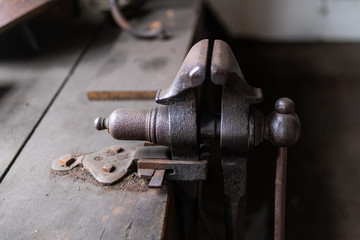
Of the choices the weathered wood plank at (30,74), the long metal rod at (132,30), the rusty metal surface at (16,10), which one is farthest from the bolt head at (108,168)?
the long metal rod at (132,30)

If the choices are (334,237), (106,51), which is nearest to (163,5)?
(106,51)

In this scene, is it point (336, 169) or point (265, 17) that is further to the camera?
point (265, 17)

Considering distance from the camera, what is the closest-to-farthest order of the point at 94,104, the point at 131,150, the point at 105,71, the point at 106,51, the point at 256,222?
the point at 131,150 → the point at 94,104 → the point at 105,71 → the point at 106,51 → the point at 256,222

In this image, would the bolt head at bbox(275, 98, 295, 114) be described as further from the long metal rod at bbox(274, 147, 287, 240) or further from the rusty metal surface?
the rusty metal surface

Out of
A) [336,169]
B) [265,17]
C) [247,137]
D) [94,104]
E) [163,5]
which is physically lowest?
[336,169]

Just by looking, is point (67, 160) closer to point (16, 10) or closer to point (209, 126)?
point (209, 126)

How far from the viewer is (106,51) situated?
194cm

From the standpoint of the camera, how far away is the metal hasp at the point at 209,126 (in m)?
0.95

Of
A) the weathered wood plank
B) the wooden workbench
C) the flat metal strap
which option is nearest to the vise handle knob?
the flat metal strap

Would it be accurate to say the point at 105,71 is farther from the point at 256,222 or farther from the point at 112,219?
the point at 256,222

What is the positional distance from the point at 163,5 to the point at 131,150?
143 centimetres

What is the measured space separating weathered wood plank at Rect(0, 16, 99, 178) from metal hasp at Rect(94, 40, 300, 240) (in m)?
0.40

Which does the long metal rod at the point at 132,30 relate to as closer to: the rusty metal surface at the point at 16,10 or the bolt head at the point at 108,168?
the rusty metal surface at the point at 16,10

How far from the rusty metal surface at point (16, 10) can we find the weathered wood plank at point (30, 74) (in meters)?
0.23
